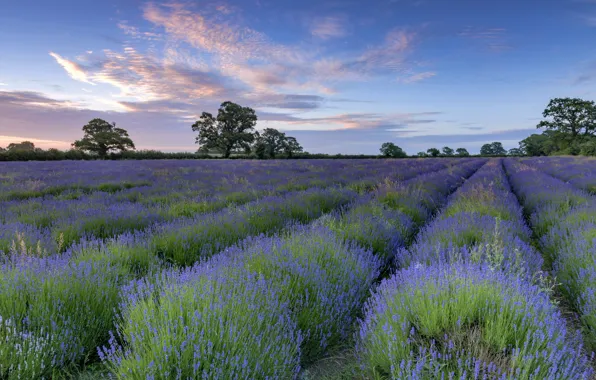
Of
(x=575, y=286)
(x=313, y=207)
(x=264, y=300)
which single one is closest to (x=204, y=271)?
(x=264, y=300)

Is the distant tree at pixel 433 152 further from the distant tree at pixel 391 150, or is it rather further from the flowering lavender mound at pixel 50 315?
the flowering lavender mound at pixel 50 315

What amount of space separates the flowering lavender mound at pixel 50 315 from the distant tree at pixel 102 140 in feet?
167

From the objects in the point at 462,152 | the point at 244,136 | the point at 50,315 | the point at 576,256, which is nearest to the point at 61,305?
the point at 50,315

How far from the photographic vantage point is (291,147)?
188ft

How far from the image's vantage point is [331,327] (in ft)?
9.20

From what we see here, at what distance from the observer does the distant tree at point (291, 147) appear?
181ft

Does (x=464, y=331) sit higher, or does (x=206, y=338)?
(x=206, y=338)

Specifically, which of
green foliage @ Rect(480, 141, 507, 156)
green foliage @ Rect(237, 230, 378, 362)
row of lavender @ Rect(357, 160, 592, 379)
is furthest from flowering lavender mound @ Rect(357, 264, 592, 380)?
green foliage @ Rect(480, 141, 507, 156)

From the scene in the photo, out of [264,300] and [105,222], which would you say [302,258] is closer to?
[264,300]

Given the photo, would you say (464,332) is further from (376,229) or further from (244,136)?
(244,136)

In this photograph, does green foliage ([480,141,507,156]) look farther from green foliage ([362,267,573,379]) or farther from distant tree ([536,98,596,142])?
green foliage ([362,267,573,379])

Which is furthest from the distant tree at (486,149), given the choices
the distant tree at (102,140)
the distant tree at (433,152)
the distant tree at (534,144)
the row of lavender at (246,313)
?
the row of lavender at (246,313)

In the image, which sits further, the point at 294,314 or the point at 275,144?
the point at 275,144

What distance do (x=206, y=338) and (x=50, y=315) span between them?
156 centimetres
